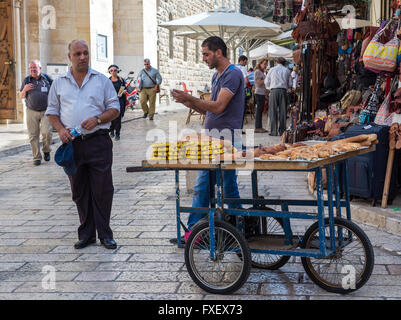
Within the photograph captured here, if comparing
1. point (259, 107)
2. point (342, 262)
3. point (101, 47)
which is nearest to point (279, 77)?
point (259, 107)

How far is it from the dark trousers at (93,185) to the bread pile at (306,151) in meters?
1.73

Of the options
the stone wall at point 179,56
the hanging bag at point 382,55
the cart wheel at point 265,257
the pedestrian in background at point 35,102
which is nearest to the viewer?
the cart wheel at point 265,257

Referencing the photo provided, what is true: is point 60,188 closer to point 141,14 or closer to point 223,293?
point 223,293

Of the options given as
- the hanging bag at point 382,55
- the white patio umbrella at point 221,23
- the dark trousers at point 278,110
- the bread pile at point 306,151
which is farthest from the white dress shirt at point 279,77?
the bread pile at point 306,151

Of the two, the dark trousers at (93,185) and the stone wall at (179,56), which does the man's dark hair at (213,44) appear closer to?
the dark trousers at (93,185)

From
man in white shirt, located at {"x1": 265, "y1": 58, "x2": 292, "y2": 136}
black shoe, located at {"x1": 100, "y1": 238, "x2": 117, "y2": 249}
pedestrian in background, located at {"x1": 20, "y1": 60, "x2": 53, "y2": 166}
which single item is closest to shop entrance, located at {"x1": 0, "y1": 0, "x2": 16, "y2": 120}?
pedestrian in background, located at {"x1": 20, "y1": 60, "x2": 53, "y2": 166}

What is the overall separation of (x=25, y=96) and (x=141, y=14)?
1682 cm

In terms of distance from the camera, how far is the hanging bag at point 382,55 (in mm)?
6926

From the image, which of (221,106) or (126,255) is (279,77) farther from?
(126,255)

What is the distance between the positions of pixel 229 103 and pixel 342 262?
5.24 feet

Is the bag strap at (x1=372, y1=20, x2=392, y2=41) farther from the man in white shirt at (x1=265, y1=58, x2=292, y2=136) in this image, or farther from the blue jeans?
the man in white shirt at (x1=265, y1=58, x2=292, y2=136)

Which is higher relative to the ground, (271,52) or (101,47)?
(101,47)

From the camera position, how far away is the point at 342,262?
489 cm

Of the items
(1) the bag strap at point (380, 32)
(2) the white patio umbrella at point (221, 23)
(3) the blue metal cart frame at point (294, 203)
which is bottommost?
(3) the blue metal cart frame at point (294, 203)
